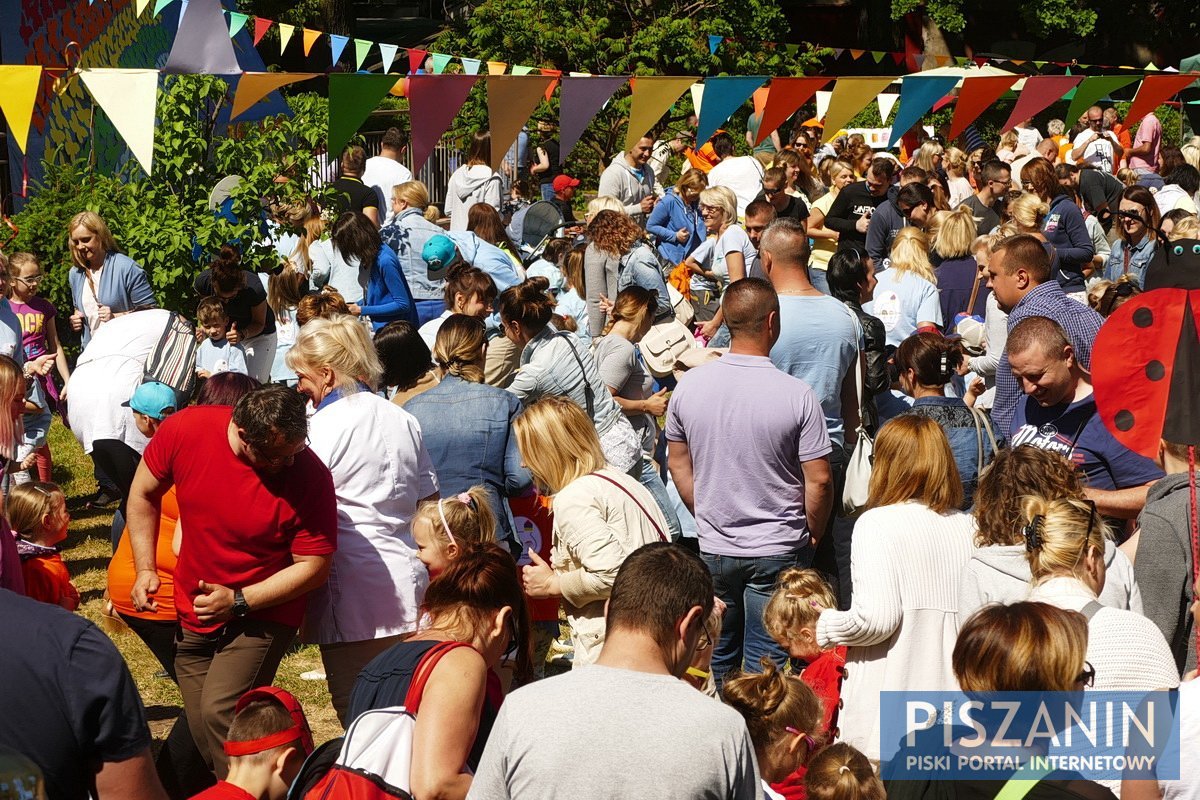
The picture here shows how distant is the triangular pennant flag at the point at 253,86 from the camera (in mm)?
7562

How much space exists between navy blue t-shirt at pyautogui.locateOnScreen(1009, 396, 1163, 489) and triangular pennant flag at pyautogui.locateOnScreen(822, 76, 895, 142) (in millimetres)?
4136

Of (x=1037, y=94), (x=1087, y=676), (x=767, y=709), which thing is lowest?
(x=767, y=709)

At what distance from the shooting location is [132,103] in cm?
657

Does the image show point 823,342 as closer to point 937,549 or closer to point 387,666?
point 937,549

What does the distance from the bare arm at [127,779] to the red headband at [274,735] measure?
82cm

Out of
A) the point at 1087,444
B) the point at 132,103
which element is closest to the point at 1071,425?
the point at 1087,444

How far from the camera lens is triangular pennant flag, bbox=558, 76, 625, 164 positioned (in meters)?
8.12

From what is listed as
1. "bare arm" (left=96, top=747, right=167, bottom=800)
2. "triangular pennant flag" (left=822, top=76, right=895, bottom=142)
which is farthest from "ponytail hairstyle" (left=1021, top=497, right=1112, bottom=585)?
"triangular pennant flag" (left=822, top=76, right=895, bottom=142)

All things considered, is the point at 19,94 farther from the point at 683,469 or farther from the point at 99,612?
the point at 683,469

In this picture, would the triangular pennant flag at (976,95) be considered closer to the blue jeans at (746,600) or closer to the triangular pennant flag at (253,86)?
the triangular pennant flag at (253,86)

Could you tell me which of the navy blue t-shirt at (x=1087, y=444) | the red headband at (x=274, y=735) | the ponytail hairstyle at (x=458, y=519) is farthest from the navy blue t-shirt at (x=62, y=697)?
the navy blue t-shirt at (x=1087, y=444)

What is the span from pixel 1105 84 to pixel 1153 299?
18.8ft

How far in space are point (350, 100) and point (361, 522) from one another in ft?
13.1

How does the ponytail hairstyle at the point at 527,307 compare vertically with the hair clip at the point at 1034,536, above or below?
above
